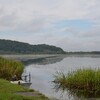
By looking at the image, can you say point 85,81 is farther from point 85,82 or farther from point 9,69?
point 9,69

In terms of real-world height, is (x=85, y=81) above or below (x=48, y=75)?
above

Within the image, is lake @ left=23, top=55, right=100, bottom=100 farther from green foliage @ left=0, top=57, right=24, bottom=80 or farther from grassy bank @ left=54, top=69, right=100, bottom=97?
green foliage @ left=0, top=57, right=24, bottom=80

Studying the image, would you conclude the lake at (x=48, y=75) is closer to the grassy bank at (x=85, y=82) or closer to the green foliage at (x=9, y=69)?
the grassy bank at (x=85, y=82)

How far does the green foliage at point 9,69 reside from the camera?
2805 centimetres

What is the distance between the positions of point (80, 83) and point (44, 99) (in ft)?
31.9

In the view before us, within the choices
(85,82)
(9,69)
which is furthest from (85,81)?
(9,69)

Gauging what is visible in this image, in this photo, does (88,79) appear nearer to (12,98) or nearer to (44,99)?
(44,99)

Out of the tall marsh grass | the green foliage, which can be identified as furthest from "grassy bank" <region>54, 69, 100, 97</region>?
the green foliage

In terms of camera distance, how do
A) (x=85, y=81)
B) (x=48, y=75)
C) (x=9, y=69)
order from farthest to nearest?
1. (x=48, y=75)
2. (x=9, y=69)
3. (x=85, y=81)

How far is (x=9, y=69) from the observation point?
28.4m

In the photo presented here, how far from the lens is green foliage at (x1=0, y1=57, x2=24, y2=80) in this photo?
92.0 ft

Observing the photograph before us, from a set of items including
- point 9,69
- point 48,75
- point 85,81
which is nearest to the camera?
point 85,81

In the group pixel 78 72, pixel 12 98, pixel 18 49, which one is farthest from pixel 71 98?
pixel 18 49

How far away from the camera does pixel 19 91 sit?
16.8 meters
